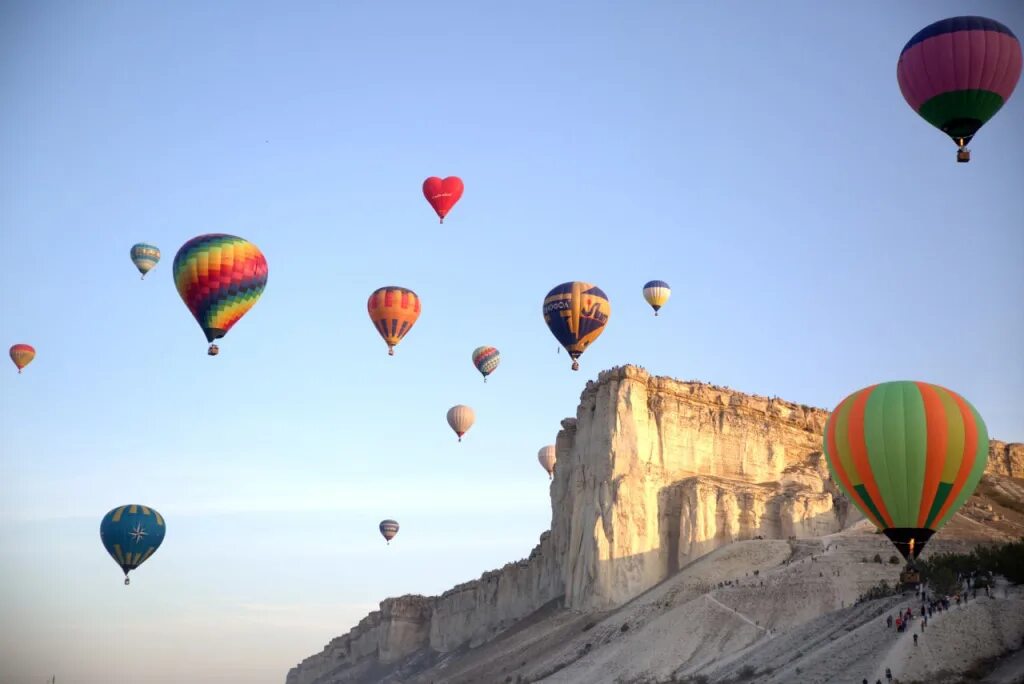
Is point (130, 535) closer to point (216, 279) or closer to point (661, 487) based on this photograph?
point (216, 279)

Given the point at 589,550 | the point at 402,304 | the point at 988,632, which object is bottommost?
the point at 988,632

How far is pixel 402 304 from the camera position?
70875 mm

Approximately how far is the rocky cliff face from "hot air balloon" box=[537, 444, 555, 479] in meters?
8.93

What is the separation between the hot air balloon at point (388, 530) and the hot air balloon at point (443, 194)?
1857 inches

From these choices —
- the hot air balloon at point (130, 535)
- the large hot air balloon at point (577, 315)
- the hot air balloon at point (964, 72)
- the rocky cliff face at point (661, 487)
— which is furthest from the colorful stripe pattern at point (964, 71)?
the hot air balloon at point (130, 535)

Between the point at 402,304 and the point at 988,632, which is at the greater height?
the point at 402,304

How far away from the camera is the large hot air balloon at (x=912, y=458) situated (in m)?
38.5

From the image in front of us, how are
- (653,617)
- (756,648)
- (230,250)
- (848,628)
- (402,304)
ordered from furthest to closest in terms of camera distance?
1. (402,304)
2. (653,617)
3. (230,250)
4. (756,648)
5. (848,628)

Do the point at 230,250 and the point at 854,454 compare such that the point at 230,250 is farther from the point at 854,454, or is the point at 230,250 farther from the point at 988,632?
the point at 988,632

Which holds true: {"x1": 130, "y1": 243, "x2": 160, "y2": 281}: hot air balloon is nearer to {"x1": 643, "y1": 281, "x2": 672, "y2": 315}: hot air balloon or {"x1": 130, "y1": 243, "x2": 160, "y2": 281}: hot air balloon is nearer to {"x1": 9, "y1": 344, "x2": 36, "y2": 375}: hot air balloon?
{"x1": 9, "y1": 344, "x2": 36, "y2": 375}: hot air balloon

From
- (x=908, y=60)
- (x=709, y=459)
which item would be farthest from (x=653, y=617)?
(x=908, y=60)

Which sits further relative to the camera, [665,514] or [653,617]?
[665,514]

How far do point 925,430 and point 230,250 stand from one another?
33.4m

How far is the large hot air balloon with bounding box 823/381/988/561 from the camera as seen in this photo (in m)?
38.5
